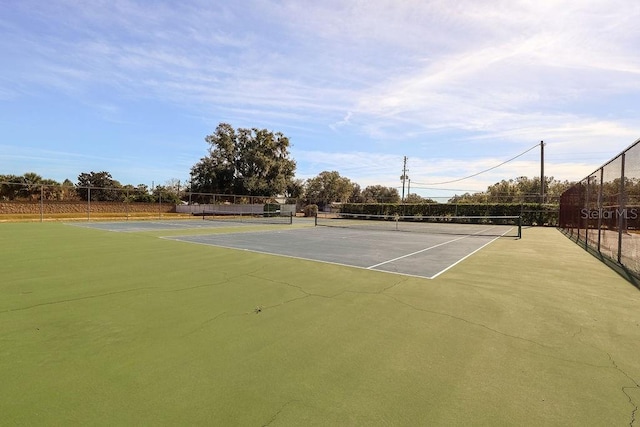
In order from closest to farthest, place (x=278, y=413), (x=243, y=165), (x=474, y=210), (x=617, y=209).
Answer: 1. (x=278, y=413)
2. (x=617, y=209)
3. (x=474, y=210)
4. (x=243, y=165)

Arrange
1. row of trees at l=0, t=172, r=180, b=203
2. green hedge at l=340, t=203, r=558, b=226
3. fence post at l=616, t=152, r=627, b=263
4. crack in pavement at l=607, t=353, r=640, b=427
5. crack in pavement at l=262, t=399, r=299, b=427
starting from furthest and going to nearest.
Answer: row of trees at l=0, t=172, r=180, b=203
green hedge at l=340, t=203, r=558, b=226
fence post at l=616, t=152, r=627, b=263
crack in pavement at l=607, t=353, r=640, b=427
crack in pavement at l=262, t=399, r=299, b=427

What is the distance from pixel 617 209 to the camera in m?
9.78

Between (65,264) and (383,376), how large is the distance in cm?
804

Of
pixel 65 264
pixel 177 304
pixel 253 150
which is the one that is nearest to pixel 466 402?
pixel 177 304

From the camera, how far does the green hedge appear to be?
29.2 m

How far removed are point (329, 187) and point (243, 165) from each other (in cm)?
3278

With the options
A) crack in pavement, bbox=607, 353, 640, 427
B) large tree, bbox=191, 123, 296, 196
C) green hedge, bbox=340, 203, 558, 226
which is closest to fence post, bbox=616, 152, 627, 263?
crack in pavement, bbox=607, 353, 640, 427

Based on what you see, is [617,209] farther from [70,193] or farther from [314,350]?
[70,193]

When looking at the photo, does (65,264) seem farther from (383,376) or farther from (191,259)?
(383,376)

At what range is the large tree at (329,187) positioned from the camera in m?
82.4

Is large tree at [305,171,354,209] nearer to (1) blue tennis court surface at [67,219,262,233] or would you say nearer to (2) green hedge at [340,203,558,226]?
(2) green hedge at [340,203,558,226]

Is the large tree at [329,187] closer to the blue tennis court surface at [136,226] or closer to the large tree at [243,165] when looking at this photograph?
the large tree at [243,165]

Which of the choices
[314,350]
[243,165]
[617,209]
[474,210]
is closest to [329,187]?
[243,165]

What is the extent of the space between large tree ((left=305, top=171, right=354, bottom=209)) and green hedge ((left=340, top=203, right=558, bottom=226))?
38486 millimetres
